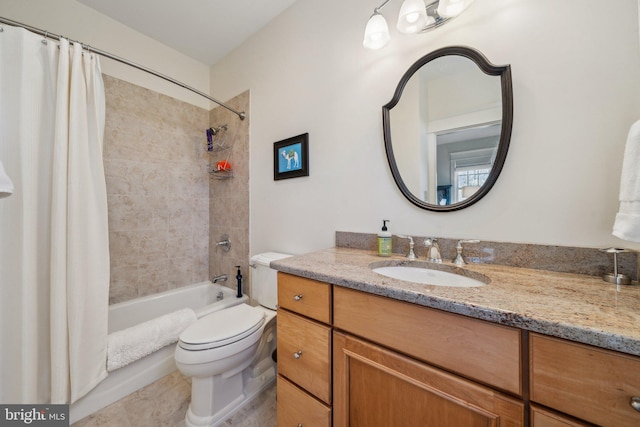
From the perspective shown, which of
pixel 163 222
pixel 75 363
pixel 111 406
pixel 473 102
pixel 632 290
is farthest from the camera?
pixel 163 222

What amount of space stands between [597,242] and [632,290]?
0.20 m

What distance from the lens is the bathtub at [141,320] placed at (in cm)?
121

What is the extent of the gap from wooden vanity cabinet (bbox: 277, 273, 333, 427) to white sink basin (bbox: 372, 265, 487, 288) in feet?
0.91

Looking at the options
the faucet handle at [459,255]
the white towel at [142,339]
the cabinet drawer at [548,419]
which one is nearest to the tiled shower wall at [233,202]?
the white towel at [142,339]

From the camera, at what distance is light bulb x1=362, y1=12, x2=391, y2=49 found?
3.45 feet

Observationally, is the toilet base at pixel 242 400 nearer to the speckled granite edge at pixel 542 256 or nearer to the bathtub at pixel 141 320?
the bathtub at pixel 141 320

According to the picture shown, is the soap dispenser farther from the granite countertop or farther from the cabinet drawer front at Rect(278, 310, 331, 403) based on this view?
the granite countertop

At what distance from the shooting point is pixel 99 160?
4.19 feet

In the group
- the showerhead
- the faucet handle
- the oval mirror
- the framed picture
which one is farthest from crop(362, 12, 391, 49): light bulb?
the showerhead

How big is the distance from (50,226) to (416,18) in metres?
2.08

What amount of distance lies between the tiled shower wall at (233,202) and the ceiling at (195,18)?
1.59ft

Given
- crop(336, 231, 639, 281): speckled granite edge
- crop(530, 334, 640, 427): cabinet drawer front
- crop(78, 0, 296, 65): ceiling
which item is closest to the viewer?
crop(530, 334, 640, 427): cabinet drawer front

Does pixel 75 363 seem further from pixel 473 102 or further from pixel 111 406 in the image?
pixel 473 102

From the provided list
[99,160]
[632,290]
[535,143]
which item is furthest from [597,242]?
[99,160]
